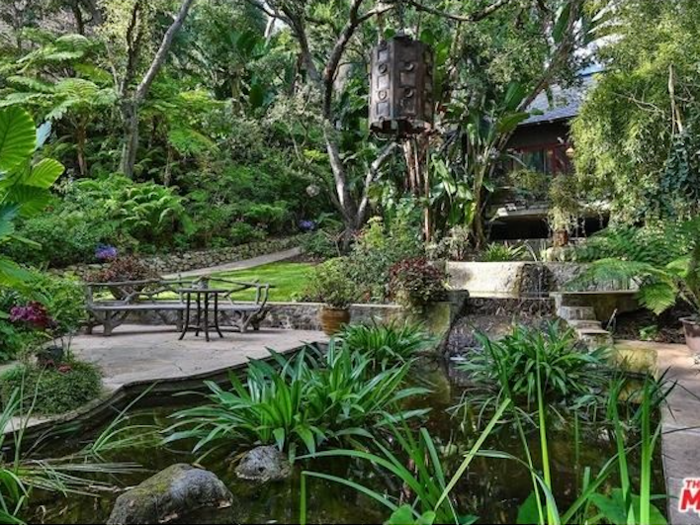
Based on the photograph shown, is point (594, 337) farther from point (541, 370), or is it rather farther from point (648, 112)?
point (648, 112)

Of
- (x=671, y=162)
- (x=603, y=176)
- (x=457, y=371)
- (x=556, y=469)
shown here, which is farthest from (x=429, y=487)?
(x=603, y=176)

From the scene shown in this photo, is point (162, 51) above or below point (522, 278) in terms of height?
above

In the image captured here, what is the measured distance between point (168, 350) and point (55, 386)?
2134 mm

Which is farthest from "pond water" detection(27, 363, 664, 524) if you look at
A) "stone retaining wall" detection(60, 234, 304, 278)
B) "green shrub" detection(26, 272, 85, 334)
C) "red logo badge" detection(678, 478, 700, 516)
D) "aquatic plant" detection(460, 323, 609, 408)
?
"stone retaining wall" detection(60, 234, 304, 278)

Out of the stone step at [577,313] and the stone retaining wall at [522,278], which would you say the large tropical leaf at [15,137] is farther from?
the stone retaining wall at [522,278]

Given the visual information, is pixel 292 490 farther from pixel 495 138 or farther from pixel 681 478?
pixel 495 138

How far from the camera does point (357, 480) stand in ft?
8.36

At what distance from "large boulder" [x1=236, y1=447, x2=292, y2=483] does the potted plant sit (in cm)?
409

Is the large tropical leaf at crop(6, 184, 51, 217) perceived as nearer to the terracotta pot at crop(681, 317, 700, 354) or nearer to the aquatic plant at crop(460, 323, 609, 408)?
the aquatic plant at crop(460, 323, 609, 408)

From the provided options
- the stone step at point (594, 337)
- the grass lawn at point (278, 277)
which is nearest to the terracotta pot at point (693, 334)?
the stone step at point (594, 337)

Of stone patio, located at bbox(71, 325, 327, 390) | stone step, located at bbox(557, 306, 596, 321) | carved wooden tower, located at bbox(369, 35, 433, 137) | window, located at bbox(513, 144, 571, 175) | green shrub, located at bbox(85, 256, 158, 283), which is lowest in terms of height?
stone patio, located at bbox(71, 325, 327, 390)

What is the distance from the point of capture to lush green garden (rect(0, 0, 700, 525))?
2510 mm

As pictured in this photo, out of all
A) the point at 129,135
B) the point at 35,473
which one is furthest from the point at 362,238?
the point at 129,135

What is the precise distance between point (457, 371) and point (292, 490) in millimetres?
3140
